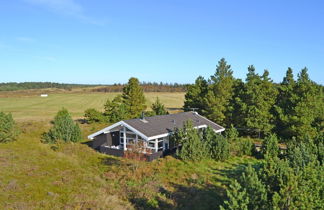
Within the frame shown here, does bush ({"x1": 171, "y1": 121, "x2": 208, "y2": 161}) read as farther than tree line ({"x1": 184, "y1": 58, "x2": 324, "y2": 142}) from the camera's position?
No

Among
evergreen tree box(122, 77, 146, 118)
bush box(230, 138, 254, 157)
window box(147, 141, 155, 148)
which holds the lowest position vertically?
bush box(230, 138, 254, 157)

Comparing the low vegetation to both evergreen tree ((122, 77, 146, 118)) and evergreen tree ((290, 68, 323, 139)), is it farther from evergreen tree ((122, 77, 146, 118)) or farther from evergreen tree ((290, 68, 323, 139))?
evergreen tree ((122, 77, 146, 118))

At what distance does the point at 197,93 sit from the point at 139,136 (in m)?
21.2

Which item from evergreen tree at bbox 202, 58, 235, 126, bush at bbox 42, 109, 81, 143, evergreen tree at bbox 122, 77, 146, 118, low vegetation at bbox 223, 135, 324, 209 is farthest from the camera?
evergreen tree at bbox 122, 77, 146, 118

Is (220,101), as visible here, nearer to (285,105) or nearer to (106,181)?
(285,105)

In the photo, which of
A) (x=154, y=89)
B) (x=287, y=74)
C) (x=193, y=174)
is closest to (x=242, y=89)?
(x=287, y=74)

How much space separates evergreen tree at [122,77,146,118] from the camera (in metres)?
49.3

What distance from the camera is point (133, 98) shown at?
4959 centimetres

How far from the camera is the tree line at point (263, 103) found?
108 feet

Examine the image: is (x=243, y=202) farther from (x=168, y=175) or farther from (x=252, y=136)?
(x=252, y=136)

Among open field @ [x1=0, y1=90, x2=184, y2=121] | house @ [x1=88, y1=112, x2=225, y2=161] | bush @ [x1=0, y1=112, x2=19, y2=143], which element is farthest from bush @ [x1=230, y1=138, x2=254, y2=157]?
open field @ [x1=0, y1=90, x2=184, y2=121]

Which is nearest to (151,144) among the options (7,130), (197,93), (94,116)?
(7,130)

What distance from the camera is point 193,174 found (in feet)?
69.4

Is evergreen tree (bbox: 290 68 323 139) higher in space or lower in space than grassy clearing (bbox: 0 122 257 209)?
higher
